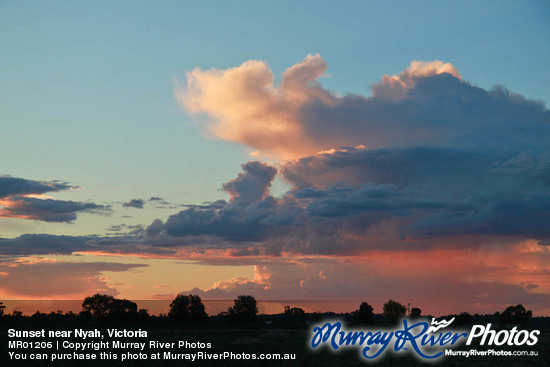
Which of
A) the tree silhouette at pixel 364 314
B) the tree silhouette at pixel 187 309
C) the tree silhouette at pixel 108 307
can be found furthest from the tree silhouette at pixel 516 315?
the tree silhouette at pixel 108 307

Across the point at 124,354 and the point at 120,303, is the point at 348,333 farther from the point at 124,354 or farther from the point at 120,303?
the point at 120,303

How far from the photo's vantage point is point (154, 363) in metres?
81.4

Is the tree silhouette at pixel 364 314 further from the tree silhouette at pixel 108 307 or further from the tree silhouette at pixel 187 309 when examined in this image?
the tree silhouette at pixel 108 307

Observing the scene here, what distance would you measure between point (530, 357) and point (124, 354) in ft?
215

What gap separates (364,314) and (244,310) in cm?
4147

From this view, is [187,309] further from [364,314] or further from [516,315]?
[516,315]

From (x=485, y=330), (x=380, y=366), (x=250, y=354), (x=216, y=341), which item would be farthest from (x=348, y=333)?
(x=216, y=341)

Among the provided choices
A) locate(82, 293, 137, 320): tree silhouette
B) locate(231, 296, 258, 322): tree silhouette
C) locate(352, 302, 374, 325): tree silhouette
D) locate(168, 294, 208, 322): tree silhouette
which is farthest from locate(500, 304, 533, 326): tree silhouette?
locate(82, 293, 137, 320): tree silhouette

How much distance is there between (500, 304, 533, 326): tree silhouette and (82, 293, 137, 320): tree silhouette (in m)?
129

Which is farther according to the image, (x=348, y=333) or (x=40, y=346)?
(x=40, y=346)

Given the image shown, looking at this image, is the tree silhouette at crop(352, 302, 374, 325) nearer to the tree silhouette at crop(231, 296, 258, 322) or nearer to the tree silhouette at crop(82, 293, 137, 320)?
the tree silhouette at crop(231, 296, 258, 322)

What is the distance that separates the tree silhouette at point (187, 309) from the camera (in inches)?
7195

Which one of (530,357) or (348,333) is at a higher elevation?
(348,333)

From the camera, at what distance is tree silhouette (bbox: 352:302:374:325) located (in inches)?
7341
